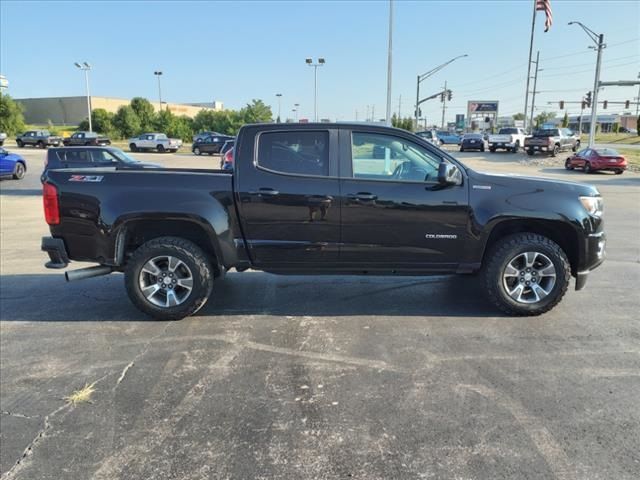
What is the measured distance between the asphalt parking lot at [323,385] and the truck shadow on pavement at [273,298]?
0.03m

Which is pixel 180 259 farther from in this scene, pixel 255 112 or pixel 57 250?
pixel 255 112

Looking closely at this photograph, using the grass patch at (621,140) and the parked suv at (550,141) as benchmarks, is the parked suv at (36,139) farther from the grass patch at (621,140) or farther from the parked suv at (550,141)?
the grass patch at (621,140)

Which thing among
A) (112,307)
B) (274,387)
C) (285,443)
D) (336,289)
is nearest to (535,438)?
(285,443)

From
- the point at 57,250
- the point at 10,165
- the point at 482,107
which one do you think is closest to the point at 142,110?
the point at 10,165

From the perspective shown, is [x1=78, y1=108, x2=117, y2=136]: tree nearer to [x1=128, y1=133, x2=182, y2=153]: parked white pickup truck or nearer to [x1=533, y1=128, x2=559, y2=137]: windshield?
[x1=128, y1=133, x2=182, y2=153]: parked white pickup truck

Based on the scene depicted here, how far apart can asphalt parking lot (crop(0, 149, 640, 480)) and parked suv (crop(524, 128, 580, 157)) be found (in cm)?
3244

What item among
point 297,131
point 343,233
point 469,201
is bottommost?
point 343,233

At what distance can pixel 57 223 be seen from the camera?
4.90 m

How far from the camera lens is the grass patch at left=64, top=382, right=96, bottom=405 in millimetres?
3551

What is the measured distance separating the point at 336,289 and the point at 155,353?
2.38 metres

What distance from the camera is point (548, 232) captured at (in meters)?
5.15

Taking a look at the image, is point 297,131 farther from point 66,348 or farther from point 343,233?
point 66,348

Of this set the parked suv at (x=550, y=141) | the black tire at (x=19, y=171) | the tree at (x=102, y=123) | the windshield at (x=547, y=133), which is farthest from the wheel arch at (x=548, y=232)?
the tree at (x=102, y=123)

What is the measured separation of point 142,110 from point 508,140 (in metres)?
48.4
